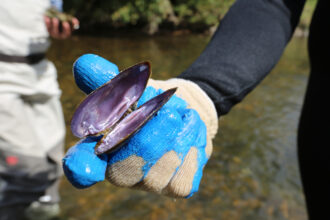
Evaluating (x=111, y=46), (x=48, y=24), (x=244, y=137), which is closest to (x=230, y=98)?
(x=48, y=24)

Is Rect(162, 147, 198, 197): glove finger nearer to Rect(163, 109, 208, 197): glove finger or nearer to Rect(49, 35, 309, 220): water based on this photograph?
Rect(163, 109, 208, 197): glove finger

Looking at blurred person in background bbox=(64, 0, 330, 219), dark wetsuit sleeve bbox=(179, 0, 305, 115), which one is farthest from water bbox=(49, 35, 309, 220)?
dark wetsuit sleeve bbox=(179, 0, 305, 115)

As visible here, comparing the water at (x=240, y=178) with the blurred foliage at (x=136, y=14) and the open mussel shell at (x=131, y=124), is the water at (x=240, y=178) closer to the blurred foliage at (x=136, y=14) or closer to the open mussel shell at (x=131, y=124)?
the open mussel shell at (x=131, y=124)

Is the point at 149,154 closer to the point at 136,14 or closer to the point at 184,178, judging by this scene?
A: the point at 184,178

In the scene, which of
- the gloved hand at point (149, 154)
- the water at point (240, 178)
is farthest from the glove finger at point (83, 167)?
the water at point (240, 178)

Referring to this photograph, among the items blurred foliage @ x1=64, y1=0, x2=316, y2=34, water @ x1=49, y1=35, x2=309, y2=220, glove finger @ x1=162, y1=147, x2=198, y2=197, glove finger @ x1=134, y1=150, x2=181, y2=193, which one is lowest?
blurred foliage @ x1=64, y1=0, x2=316, y2=34

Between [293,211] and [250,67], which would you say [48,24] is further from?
[293,211]

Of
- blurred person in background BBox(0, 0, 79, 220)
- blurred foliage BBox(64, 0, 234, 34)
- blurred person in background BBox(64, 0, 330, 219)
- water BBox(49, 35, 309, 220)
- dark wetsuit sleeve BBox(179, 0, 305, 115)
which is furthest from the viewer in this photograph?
blurred foliage BBox(64, 0, 234, 34)
